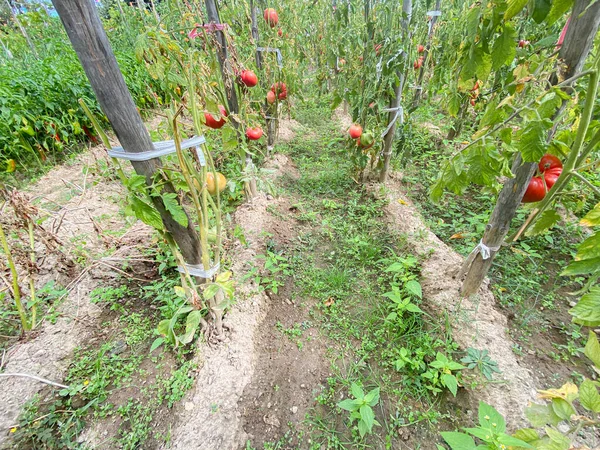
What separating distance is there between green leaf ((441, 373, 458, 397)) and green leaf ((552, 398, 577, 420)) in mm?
452

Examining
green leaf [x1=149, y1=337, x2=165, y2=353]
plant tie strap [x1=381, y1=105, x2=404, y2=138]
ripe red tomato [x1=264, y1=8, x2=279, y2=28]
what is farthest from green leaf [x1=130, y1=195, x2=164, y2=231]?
ripe red tomato [x1=264, y1=8, x2=279, y2=28]

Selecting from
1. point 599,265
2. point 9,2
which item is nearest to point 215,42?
point 599,265

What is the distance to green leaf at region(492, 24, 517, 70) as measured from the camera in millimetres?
848

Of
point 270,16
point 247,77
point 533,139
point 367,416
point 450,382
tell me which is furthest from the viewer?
point 270,16

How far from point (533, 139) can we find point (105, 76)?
1273mm

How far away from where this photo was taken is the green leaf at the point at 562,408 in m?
0.73

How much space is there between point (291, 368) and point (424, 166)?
2482 millimetres

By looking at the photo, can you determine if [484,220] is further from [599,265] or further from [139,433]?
[139,433]

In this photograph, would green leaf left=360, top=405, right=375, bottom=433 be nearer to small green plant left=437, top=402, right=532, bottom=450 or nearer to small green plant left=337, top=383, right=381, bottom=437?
small green plant left=337, top=383, right=381, bottom=437

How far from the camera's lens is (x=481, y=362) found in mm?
1250

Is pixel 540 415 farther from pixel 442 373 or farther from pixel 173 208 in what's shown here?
pixel 173 208

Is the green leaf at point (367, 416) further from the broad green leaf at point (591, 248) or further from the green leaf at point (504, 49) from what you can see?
the green leaf at point (504, 49)

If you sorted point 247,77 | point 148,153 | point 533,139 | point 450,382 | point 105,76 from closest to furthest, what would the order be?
point 533,139
point 105,76
point 148,153
point 450,382
point 247,77

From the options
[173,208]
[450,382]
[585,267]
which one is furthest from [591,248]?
[173,208]
